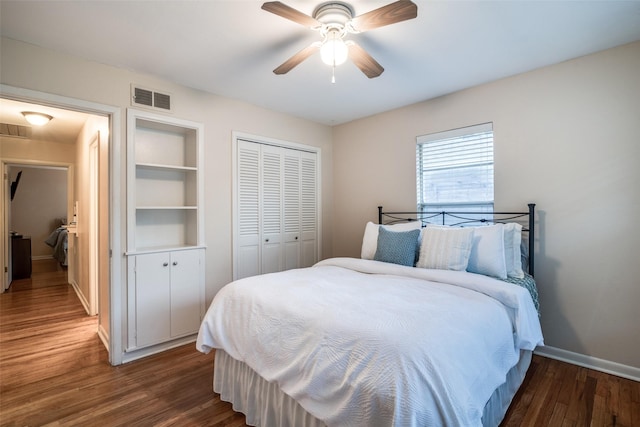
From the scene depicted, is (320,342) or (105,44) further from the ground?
(105,44)

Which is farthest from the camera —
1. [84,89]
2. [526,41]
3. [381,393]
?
[84,89]

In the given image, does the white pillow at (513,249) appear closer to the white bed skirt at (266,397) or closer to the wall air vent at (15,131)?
the white bed skirt at (266,397)

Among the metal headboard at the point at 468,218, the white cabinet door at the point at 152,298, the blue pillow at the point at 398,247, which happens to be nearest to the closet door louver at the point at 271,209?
the white cabinet door at the point at 152,298

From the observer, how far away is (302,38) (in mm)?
2172

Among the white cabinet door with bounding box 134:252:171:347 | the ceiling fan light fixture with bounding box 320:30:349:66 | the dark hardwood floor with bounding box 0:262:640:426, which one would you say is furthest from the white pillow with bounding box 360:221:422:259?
the white cabinet door with bounding box 134:252:171:347

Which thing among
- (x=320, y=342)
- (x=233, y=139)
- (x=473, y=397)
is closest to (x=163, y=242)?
(x=233, y=139)

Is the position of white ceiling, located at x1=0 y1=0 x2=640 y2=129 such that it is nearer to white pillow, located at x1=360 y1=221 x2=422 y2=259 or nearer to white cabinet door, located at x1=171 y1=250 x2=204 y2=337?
white pillow, located at x1=360 y1=221 x2=422 y2=259

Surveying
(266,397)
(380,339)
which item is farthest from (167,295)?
(380,339)

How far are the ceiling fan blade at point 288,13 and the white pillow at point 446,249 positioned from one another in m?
1.86

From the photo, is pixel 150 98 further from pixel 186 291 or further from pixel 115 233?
pixel 186 291

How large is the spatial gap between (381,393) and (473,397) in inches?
15.7

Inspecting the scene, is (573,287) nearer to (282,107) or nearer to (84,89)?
(282,107)

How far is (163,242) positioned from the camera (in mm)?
3117

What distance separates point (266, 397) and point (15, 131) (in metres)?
4.96
